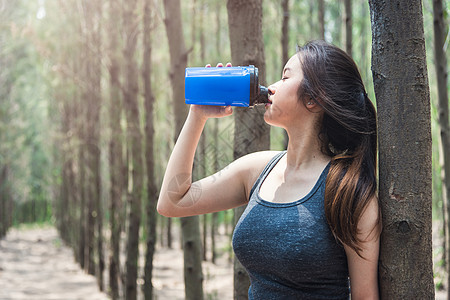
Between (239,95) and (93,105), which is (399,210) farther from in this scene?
(93,105)

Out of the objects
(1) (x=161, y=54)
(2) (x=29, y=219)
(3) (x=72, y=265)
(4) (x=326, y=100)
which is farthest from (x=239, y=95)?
(2) (x=29, y=219)

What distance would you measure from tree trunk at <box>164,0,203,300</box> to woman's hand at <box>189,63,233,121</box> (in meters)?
2.01

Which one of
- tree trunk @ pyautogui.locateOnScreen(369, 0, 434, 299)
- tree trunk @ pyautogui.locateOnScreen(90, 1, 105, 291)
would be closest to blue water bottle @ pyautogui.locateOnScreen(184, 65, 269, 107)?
tree trunk @ pyautogui.locateOnScreen(369, 0, 434, 299)

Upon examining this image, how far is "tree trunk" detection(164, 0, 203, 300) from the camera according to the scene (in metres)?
3.66

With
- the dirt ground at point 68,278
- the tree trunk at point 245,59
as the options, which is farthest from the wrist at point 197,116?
the dirt ground at point 68,278

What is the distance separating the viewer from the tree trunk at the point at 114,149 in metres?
7.28

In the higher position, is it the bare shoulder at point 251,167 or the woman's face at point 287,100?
the woman's face at point 287,100

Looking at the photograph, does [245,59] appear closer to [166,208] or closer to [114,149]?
[166,208]

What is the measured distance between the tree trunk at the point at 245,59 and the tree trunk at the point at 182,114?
1.20 metres

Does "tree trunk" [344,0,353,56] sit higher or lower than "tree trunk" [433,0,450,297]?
higher

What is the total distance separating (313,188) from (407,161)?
279 millimetres

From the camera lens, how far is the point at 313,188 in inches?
57.6

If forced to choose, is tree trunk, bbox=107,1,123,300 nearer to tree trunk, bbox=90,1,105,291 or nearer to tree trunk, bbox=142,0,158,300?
tree trunk, bbox=142,0,158,300

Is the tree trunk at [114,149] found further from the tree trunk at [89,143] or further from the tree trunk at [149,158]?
the tree trunk at [89,143]
